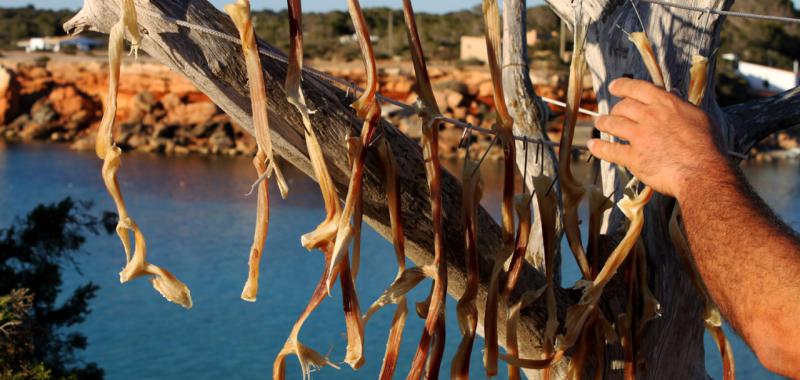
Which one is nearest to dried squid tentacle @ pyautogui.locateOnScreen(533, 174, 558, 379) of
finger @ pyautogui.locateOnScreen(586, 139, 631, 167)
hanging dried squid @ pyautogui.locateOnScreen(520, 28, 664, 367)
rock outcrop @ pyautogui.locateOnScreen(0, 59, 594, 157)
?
hanging dried squid @ pyautogui.locateOnScreen(520, 28, 664, 367)

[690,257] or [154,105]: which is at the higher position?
[690,257]

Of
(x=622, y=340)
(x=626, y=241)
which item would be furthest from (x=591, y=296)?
(x=622, y=340)

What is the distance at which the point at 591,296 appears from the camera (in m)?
1.78

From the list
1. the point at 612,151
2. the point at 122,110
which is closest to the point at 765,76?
the point at 122,110

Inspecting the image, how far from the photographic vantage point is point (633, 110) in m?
1.23

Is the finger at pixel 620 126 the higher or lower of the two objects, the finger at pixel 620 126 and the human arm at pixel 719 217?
the higher

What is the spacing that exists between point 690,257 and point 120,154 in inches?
43.1

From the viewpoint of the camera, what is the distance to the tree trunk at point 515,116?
159 cm

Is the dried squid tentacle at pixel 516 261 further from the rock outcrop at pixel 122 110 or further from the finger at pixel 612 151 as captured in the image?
the rock outcrop at pixel 122 110

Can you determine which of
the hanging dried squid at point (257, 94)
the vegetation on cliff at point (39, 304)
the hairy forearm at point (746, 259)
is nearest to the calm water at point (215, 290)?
the vegetation on cliff at point (39, 304)

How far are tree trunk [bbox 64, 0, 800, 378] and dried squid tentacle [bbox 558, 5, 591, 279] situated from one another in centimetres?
15

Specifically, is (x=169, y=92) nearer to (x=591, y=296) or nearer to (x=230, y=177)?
(x=230, y=177)

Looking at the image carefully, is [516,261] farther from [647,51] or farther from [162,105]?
[162,105]

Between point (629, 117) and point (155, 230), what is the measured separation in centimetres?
1054
